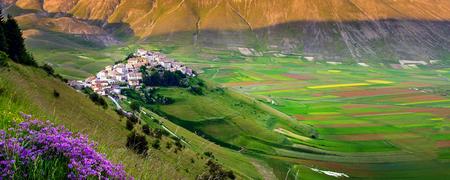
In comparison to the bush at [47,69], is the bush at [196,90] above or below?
below

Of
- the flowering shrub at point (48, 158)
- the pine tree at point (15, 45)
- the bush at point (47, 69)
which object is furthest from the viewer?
the bush at point (47, 69)

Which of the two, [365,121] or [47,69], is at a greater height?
[47,69]

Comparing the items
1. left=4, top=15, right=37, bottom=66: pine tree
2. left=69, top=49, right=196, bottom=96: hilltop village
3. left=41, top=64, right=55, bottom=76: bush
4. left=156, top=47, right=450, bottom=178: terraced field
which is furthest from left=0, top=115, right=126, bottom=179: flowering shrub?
left=69, top=49, right=196, bottom=96: hilltop village

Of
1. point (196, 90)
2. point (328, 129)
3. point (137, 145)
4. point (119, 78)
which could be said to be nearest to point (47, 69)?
point (137, 145)

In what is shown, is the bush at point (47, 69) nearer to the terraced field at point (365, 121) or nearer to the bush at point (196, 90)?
the terraced field at point (365, 121)

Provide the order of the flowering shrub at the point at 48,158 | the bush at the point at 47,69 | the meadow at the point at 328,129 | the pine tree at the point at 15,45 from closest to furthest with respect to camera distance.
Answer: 1. the flowering shrub at the point at 48,158
2. the pine tree at the point at 15,45
3. the bush at the point at 47,69
4. the meadow at the point at 328,129

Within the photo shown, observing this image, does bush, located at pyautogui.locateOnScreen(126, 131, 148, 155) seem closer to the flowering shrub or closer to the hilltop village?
the flowering shrub

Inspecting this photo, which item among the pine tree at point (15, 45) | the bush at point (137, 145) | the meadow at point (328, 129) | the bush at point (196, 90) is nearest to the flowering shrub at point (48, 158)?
the bush at point (137, 145)

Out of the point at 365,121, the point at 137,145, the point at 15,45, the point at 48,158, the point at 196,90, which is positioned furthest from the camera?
the point at 365,121

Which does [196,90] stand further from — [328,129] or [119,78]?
[328,129]
